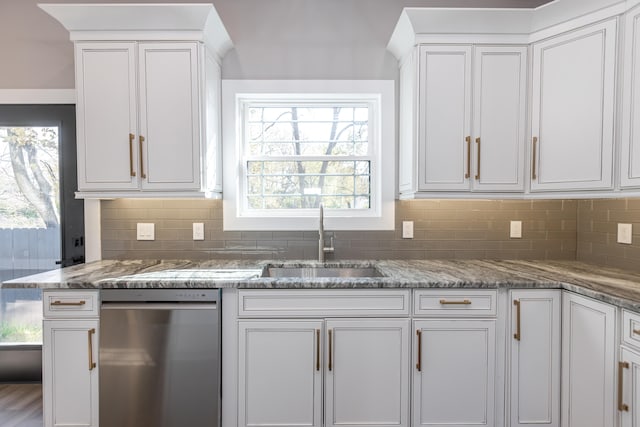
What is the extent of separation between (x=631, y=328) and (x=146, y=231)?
2.80 metres

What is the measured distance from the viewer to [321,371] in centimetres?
189

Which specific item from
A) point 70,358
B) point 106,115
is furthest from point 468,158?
point 70,358

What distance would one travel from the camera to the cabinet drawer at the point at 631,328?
1.47 m

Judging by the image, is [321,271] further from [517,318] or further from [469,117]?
[469,117]

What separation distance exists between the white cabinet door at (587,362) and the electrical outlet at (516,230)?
29.5 inches

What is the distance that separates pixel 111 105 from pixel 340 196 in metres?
1.60

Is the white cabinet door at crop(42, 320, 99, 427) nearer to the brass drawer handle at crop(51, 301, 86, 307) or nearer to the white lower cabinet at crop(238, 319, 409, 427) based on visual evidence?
the brass drawer handle at crop(51, 301, 86, 307)

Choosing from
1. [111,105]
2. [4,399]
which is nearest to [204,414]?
[4,399]

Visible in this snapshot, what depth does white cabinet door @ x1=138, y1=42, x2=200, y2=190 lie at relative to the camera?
211 centimetres

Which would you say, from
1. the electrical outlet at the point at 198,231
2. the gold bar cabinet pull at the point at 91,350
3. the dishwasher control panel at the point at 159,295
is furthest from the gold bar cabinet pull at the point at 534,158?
the gold bar cabinet pull at the point at 91,350

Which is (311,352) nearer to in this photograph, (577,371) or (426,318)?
(426,318)

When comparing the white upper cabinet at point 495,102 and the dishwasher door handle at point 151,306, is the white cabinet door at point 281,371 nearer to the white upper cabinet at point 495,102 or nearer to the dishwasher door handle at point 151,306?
the dishwasher door handle at point 151,306

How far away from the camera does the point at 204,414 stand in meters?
1.86

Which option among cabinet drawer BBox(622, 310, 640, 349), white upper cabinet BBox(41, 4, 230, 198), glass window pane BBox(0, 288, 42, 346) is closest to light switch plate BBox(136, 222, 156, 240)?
white upper cabinet BBox(41, 4, 230, 198)
